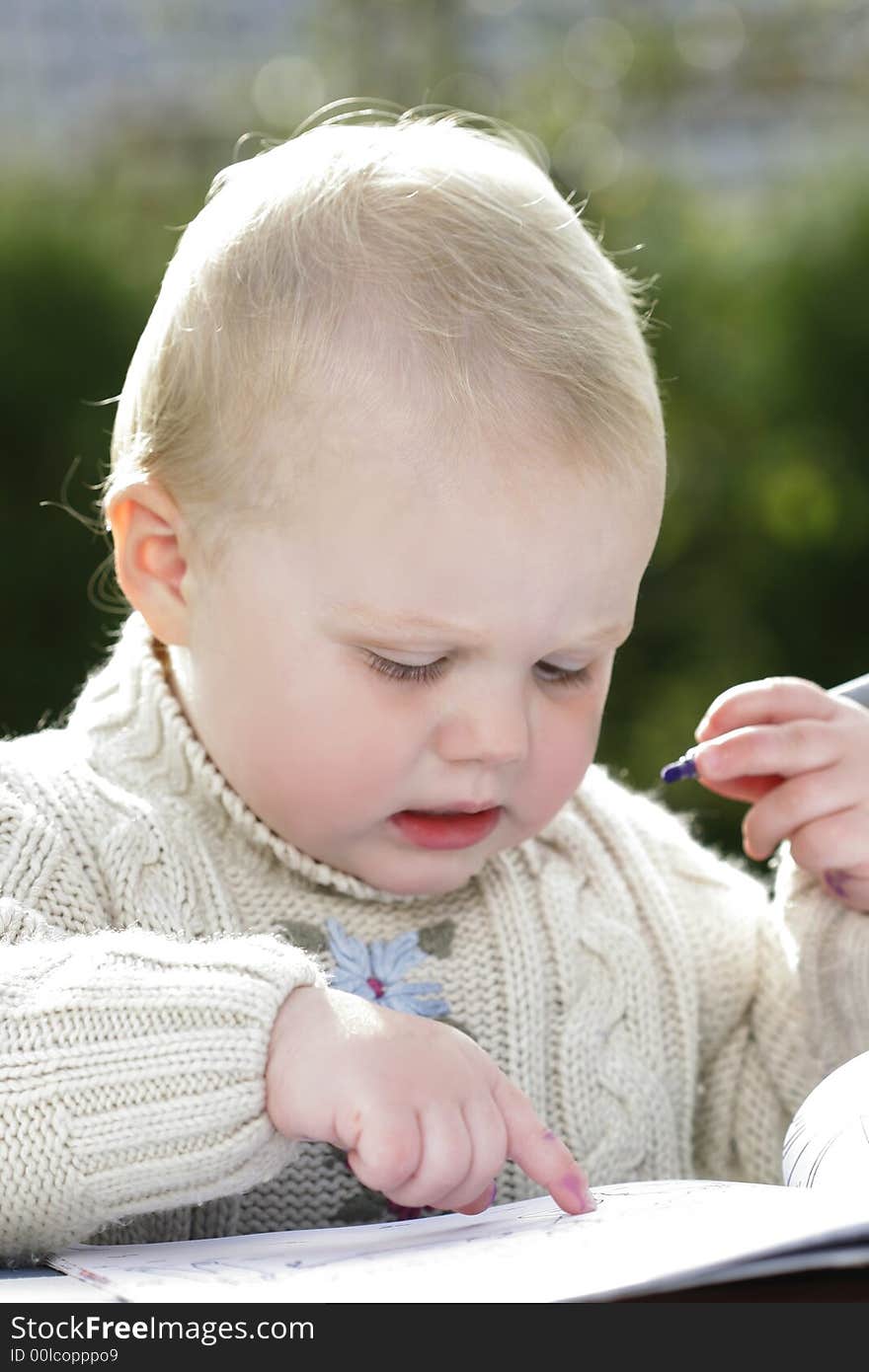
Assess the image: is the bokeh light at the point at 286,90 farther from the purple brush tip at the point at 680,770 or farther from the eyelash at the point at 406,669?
the eyelash at the point at 406,669

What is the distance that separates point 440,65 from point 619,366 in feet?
14.2

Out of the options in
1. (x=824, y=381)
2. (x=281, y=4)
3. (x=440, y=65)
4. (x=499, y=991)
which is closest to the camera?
(x=499, y=991)

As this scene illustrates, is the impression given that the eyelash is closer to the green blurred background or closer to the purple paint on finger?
the purple paint on finger

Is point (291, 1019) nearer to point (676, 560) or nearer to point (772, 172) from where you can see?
point (676, 560)

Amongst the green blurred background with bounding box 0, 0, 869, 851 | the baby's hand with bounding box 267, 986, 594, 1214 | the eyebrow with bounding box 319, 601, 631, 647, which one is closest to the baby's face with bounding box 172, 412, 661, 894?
the eyebrow with bounding box 319, 601, 631, 647

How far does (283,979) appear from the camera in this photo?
1128 mm

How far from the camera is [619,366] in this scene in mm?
1373

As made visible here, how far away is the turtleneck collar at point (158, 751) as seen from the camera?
1427mm

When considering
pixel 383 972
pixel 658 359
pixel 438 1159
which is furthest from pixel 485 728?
pixel 658 359

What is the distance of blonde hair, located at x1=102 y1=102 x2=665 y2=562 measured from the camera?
50.9 inches

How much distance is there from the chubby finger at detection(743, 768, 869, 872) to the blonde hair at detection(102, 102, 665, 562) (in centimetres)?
38

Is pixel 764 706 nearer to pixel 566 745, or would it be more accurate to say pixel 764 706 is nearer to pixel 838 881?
pixel 838 881

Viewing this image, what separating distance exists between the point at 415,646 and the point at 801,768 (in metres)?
0.48

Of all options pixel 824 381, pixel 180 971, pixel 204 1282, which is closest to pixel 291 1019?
pixel 180 971
